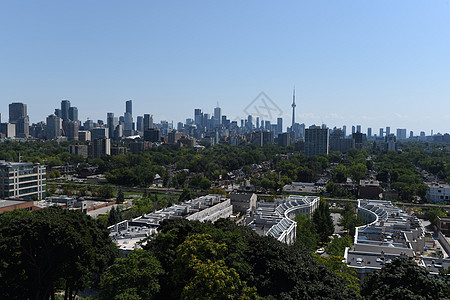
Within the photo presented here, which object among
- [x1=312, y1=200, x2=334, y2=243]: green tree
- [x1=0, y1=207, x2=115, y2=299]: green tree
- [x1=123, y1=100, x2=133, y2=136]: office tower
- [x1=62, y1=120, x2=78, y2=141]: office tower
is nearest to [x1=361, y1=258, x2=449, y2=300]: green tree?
[x1=0, y1=207, x2=115, y2=299]: green tree

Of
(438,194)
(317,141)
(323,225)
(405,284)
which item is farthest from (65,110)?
(405,284)

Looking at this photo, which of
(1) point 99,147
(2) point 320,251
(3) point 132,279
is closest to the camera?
(3) point 132,279

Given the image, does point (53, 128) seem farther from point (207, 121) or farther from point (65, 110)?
point (207, 121)

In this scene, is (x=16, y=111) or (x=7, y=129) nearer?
(x=7, y=129)

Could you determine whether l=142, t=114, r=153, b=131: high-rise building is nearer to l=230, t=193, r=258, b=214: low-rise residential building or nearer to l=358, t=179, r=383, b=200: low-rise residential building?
l=358, t=179, r=383, b=200: low-rise residential building

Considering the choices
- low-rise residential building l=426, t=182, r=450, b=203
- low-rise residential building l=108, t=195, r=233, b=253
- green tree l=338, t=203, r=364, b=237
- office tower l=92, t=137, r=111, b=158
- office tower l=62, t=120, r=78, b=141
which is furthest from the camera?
office tower l=62, t=120, r=78, b=141

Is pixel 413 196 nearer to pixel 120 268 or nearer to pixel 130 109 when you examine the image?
pixel 120 268

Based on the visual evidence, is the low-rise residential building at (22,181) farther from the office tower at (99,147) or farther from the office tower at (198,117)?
the office tower at (198,117)
